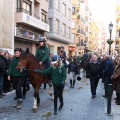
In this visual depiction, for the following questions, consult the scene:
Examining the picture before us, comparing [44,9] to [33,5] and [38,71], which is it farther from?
[38,71]

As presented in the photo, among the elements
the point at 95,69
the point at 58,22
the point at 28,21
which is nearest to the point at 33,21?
the point at 28,21

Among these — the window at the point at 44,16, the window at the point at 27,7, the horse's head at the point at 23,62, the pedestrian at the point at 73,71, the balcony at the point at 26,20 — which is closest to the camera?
the horse's head at the point at 23,62

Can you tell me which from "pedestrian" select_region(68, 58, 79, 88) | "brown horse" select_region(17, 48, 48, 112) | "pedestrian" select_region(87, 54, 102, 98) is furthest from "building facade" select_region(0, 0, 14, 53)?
"brown horse" select_region(17, 48, 48, 112)

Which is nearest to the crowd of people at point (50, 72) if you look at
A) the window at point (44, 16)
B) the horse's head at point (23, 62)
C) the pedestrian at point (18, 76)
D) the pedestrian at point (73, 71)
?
the pedestrian at point (18, 76)

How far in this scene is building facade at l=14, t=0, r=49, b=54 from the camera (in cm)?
2266

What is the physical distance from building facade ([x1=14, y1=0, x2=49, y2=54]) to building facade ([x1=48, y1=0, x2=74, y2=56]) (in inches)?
102

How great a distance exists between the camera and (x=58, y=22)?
1399 inches

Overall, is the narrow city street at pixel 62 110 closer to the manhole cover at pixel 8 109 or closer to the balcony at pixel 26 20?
the manhole cover at pixel 8 109

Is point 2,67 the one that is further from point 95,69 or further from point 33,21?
point 33,21

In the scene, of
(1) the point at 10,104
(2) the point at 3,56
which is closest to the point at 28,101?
(1) the point at 10,104

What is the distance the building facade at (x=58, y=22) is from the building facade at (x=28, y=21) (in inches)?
102

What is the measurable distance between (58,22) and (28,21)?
39.6ft

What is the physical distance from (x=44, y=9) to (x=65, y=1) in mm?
9803

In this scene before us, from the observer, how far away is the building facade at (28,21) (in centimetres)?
2266
